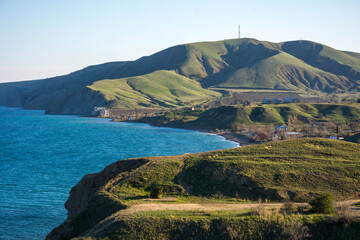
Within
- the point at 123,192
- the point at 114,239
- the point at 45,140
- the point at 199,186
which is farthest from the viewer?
the point at 45,140

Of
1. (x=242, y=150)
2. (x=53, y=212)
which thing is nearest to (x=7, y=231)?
(x=53, y=212)

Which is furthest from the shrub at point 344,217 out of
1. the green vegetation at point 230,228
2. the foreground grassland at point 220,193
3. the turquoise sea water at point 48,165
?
the turquoise sea water at point 48,165

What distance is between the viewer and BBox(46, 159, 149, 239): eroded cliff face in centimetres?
3661

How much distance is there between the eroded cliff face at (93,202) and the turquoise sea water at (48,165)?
629cm

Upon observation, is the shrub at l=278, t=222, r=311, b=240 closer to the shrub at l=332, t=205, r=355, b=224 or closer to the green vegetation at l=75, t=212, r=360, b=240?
the green vegetation at l=75, t=212, r=360, b=240

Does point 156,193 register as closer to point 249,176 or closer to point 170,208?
point 170,208

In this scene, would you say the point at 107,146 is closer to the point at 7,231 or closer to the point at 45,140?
the point at 45,140

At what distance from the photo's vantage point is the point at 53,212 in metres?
54.7

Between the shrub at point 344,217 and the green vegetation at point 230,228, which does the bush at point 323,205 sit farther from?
the shrub at point 344,217

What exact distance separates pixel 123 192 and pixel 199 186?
9750mm

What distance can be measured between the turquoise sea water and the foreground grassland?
25.6 feet

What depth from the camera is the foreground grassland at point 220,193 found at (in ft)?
102

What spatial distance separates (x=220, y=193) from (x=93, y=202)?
14933mm

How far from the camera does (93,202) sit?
3972 cm
